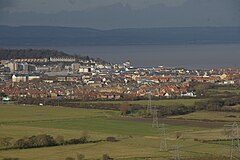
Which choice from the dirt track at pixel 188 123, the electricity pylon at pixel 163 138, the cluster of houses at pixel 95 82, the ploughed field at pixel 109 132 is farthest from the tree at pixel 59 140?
the cluster of houses at pixel 95 82

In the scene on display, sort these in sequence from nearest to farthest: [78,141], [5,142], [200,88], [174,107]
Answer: [5,142] < [78,141] < [174,107] < [200,88]

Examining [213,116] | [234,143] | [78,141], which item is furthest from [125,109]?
[234,143]

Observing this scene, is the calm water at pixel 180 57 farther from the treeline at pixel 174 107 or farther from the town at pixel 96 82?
the treeline at pixel 174 107

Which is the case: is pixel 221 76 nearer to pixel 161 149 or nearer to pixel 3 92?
pixel 3 92

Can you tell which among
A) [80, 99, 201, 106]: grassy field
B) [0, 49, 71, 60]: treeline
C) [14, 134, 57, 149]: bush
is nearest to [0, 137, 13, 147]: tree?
[14, 134, 57, 149]: bush

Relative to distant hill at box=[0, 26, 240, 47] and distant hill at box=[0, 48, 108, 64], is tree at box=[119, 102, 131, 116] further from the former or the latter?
distant hill at box=[0, 26, 240, 47]

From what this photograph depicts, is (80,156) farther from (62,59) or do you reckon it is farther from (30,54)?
(30,54)
